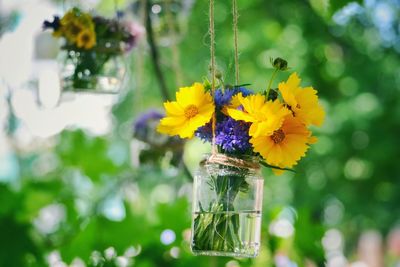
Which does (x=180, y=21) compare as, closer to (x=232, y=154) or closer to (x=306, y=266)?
(x=306, y=266)

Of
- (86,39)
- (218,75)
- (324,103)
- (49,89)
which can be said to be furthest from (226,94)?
(324,103)

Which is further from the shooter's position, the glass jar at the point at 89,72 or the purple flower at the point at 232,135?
the glass jar at the point at 89,72

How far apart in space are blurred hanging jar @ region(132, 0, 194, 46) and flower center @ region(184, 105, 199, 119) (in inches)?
57.7

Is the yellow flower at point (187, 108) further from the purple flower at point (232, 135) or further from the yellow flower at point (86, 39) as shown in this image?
the yellow flower at point (86, 39)

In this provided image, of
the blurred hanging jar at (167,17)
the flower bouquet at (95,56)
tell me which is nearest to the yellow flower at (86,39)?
the flower bouquet at (95,56)

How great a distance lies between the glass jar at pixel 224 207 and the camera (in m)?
1.71

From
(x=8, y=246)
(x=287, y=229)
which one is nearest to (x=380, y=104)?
(x=287, y=229)

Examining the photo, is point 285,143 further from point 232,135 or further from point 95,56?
point 95,56

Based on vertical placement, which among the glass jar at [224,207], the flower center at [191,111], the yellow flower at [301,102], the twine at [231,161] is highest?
the yellow flower at [301,102]

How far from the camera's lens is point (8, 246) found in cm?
340

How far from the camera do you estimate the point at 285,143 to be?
5.27 ft

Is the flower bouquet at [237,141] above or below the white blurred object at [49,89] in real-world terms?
below

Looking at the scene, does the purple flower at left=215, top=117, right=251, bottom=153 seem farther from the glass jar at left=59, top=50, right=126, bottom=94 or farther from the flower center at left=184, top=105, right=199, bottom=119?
A: the glass jar at left=59, top=50, right=126, bottom=94

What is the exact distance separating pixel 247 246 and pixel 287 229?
1499 millimetres
